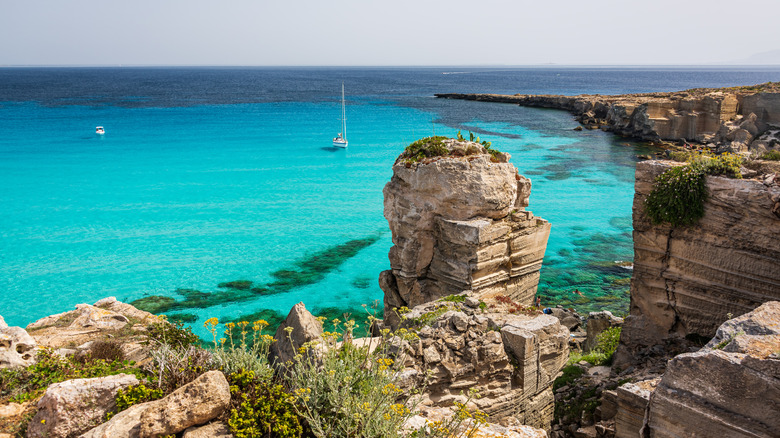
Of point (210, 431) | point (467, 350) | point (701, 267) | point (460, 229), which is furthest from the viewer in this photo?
point (460, 229)

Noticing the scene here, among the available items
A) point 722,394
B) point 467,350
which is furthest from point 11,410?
point 722,394

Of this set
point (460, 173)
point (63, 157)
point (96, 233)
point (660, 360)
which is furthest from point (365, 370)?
point (63, 157)

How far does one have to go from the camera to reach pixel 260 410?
5.00 m

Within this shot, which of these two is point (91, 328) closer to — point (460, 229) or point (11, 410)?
point (11, 410)

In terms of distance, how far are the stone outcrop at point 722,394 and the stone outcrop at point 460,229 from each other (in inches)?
234

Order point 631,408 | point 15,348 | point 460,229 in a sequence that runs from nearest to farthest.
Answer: point 631,408 → point 15,348 → point 460,229

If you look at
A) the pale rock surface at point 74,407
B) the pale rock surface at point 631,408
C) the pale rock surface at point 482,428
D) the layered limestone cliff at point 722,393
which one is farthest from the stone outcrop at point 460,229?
the pale rock surface at point 74,407

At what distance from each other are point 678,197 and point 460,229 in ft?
15.3

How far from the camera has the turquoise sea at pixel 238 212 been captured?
1917 centimetres

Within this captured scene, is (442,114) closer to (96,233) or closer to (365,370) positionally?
(96,233)

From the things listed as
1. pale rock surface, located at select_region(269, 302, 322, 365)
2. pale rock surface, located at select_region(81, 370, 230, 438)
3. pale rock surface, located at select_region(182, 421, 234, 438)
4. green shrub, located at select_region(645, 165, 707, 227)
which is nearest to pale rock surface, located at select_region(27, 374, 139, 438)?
pale rock surface, located at select_region(81, 370, 230, 438)

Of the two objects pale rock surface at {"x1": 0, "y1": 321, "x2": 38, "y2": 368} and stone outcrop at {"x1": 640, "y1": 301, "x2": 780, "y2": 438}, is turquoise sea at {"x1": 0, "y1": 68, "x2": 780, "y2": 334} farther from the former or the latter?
stone outcrop at {"x1": 640, "y1": 301, "x2": 780, "y2": 438}

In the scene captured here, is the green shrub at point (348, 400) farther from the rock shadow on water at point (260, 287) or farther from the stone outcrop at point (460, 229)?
the rock shadow on water at point (260, 287)

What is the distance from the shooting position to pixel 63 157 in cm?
4269
